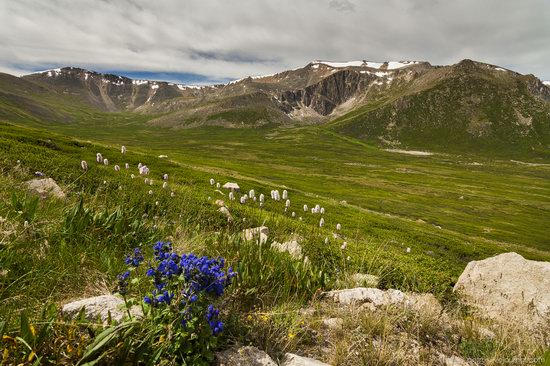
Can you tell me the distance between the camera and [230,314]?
13.7 feet

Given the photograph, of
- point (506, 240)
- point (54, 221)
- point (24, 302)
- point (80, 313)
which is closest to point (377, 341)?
point (80, 313)

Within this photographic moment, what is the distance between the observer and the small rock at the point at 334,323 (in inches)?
187

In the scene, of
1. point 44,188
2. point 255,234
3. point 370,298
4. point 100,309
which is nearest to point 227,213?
point 255,234

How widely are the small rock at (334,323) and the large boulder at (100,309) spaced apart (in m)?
2.74

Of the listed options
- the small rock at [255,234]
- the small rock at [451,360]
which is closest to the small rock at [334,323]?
the small rock at [451,360]

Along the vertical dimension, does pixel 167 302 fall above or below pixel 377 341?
above

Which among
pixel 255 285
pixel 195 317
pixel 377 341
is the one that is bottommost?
pixel 377 341

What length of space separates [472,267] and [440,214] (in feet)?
231

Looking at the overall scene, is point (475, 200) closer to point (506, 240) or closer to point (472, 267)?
point (506, 240)

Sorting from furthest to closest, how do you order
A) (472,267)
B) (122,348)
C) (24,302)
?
(472,267) → (24,302) → (122,348)

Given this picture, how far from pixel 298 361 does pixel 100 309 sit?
8.00ft

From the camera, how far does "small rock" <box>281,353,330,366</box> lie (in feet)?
12.7

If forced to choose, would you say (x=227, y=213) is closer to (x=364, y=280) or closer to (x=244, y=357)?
(x=364, y=280)

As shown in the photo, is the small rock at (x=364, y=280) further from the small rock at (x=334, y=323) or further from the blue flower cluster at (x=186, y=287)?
the blue flower cluster at (x=186, y=287)
